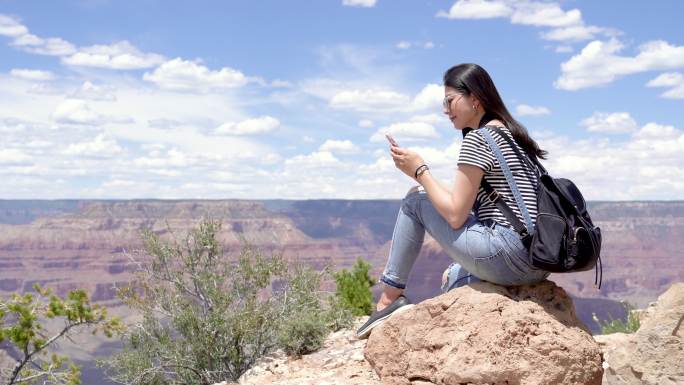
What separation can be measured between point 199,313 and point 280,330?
120 cm

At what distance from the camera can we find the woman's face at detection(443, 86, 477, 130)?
471 centimetres

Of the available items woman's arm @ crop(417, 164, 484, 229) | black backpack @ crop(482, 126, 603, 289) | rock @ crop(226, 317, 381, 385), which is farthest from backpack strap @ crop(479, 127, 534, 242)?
rock @ crop(226, 317, 381, 385)

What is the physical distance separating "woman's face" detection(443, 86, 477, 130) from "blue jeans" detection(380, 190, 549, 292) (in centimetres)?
54

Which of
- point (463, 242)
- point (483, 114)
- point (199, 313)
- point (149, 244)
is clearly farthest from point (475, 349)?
point (149, 244)

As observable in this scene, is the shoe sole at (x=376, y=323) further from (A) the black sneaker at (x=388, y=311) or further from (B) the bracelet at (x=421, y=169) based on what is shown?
(B) the bracelet at (x=421, y=169)

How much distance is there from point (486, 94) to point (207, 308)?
444cm

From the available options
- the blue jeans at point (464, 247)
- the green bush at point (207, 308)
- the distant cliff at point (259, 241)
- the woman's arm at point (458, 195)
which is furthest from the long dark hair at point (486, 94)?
the distant cliff at point (259, 241)

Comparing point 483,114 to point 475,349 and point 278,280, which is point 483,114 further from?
point 278,280

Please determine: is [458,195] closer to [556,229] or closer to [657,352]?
[556,229]

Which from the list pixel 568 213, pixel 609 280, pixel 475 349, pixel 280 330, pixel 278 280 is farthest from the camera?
pixel 609 280

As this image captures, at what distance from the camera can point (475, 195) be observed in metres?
4.44

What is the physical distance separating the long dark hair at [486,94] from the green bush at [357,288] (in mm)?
5271

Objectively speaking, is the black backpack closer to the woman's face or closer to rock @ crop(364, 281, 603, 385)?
the woman's face

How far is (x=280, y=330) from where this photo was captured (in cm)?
710
